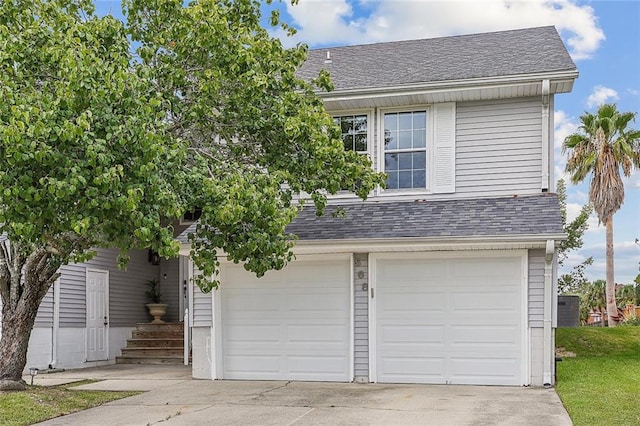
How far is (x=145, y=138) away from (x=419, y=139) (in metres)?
5.70

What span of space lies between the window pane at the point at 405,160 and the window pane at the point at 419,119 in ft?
1.61

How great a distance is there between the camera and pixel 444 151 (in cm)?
1104

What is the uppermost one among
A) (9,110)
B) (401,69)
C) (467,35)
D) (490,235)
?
(467,35)

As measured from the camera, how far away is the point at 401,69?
1198 centimetres

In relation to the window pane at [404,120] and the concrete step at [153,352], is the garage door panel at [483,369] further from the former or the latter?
the concrete step at [153,352]

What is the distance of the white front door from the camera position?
Answer: 48.0ft

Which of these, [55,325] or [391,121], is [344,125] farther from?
[55,325]

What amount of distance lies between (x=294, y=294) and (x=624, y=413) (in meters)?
5.26

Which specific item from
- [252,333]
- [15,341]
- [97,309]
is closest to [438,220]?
[252,333]

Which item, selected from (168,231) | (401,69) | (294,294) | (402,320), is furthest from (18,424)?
(401,69)

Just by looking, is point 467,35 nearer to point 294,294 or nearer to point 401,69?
point 401,69

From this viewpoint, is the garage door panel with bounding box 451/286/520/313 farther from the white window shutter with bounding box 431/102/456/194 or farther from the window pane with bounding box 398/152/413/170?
the window pane with bounding box 398/152/413/170

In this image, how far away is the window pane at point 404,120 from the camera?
1141 cm

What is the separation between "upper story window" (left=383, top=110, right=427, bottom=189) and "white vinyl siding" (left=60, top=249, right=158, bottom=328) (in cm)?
605
